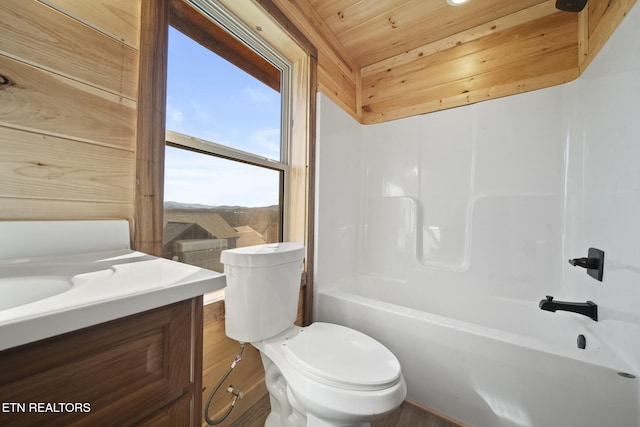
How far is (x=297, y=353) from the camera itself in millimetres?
967

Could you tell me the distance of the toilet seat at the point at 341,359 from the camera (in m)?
0.84

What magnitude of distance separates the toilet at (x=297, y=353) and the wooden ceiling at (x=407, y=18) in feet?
5.21

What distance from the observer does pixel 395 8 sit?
1.55 meters

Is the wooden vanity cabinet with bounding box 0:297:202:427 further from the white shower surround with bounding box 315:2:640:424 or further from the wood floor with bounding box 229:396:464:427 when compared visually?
the white shower surround with bounding box 315:2:640:424

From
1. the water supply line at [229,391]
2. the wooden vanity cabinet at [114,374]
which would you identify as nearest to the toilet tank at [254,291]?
the water supply line at [229,391]

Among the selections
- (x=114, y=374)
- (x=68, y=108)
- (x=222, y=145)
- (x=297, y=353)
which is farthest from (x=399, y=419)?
(x=68, y=108)

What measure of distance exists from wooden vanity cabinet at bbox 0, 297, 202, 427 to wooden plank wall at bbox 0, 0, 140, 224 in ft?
1.76

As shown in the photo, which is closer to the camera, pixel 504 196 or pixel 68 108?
pixel 68 108

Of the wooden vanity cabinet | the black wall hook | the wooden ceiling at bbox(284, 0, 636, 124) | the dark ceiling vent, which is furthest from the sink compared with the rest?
the dark ceiling vent

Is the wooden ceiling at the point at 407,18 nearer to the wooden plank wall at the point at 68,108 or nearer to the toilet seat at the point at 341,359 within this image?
the wooden plank wall at the point at 68,108

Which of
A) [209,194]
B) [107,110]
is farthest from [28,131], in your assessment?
[209,194]

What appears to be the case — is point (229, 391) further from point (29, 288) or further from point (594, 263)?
point (594, 263)

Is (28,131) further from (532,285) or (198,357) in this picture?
(532,285)

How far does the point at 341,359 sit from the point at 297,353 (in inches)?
7.0
